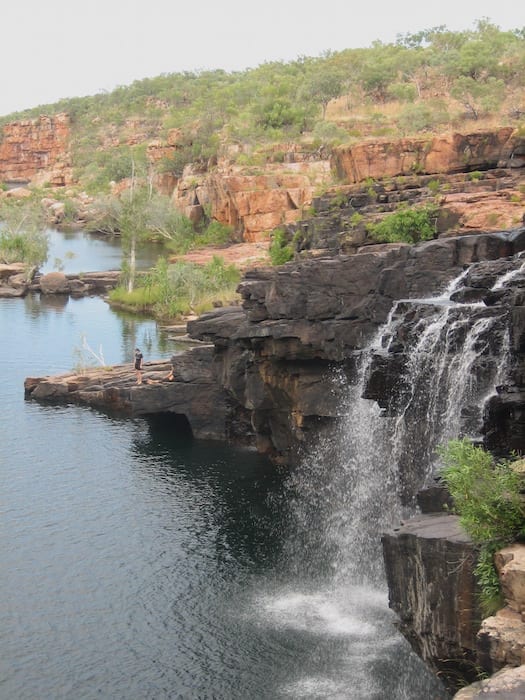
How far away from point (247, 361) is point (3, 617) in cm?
1695

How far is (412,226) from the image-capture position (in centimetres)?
4225

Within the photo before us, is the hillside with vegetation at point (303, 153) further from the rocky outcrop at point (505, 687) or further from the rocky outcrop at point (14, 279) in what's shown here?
the rocky outcrop at point (505, 687)

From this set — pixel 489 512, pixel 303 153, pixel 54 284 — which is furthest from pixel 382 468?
pixel 303 153

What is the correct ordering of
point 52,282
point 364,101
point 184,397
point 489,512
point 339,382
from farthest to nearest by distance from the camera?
point 364,101
point 52,282
point 184,397
point 339,382
point 489,512

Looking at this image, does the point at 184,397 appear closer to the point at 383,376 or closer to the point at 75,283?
the point at 383,376

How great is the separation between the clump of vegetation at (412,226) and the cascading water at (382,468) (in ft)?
28.9

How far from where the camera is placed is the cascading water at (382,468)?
83.5 feet

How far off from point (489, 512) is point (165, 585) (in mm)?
13688

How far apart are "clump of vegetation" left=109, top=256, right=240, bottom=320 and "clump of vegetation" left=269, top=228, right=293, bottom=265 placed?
16.2 m

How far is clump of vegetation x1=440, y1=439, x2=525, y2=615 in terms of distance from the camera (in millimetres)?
18156

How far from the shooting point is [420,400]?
30000 mm

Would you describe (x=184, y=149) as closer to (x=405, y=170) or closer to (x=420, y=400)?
(x=405, y=170)

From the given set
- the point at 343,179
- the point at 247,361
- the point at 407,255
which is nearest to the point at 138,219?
the point at 343,179

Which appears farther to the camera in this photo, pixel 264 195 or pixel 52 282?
pixel 264 195
